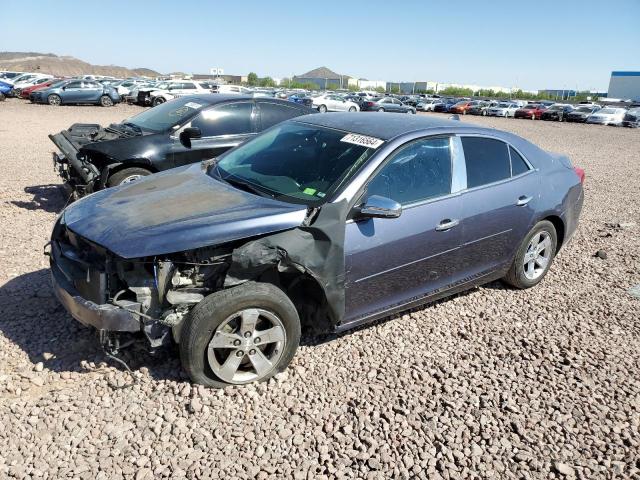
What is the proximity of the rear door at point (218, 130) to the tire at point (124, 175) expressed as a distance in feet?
1.52

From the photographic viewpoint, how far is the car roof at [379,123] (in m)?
3.98

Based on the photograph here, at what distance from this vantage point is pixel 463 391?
11.2 ft

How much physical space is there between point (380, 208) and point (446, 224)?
78cm

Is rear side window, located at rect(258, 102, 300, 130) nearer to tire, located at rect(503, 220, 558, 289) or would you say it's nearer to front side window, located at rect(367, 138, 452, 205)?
front side window, located at rect(367, 138, 452, 205)

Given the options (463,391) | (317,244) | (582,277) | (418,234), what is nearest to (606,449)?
(463,391)

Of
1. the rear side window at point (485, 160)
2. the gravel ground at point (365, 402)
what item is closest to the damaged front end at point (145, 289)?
the gravel ground at point (365, 402)

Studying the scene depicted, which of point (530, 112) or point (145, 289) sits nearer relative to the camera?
point (145, 289)

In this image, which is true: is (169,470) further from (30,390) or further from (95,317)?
(30,390)

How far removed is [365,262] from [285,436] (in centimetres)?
122

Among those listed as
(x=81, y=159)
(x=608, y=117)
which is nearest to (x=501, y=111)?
(x=608, y=117)

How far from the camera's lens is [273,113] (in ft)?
25.2

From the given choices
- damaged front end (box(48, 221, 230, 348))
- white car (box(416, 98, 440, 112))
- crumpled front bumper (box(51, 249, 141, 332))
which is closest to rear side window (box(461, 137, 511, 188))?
damaged front end (box(48, 221, 230, 348))

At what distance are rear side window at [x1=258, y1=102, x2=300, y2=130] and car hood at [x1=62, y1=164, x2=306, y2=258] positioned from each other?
3805 millimetres

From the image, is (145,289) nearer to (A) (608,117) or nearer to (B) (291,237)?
(B) (291,237)
